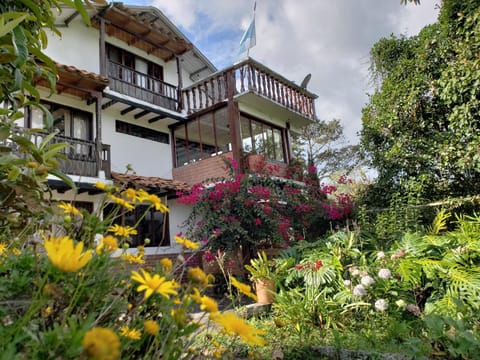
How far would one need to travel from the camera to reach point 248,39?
37.7 ft

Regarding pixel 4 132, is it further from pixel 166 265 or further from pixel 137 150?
pixel 137 150

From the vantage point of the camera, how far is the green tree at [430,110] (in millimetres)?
7633

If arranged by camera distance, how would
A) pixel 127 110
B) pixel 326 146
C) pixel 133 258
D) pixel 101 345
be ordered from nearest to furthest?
pixel 101 345, pixel 133 258, pixel 127 110, pixel 326 146

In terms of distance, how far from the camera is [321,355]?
3055 millimetres

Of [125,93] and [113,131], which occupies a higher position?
[125,93]

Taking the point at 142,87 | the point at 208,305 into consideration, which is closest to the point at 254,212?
the point at 142,87

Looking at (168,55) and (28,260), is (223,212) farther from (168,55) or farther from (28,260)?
(168,55)

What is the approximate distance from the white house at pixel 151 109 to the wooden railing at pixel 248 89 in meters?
0.03

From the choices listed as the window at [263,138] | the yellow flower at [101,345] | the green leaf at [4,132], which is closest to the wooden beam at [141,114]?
the window at [263,138]

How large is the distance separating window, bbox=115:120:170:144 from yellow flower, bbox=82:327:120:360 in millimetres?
10765

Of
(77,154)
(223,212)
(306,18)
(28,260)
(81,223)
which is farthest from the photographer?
(306,18)

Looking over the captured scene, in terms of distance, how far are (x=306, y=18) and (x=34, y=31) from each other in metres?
9.51

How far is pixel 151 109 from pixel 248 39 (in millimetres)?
4045

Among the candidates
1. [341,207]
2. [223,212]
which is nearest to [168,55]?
[223,212]
